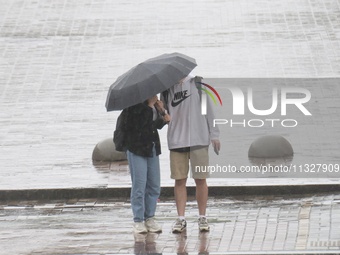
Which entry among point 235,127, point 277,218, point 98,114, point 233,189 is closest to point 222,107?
point 235,127

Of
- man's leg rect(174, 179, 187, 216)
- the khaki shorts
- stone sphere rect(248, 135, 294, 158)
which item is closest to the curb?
stone sphere rect(248, 135, 294, 158)

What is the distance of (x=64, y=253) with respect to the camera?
33.4 ft

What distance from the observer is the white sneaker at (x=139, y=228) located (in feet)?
36.1

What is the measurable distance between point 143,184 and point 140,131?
20.6 inches

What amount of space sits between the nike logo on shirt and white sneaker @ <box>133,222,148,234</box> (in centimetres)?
122

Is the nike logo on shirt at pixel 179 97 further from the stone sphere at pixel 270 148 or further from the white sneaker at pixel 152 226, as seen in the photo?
the stone sphere at pixel 270 148

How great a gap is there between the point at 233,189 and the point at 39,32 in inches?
437

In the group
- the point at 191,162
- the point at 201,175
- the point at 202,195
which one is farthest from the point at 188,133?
the point at 202,195

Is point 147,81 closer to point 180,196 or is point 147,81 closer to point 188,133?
point 188,133

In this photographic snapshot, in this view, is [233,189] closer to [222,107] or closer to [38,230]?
[38,230]

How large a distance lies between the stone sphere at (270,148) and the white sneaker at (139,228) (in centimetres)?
426

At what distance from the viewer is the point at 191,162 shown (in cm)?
1100

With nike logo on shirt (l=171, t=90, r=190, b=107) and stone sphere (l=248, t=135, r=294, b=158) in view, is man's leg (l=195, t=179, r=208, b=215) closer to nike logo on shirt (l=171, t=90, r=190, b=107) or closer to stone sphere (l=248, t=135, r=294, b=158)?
nike logo on shirt (l=171, t=90, r=190, b=107)

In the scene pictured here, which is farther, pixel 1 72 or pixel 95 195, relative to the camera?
pixel 1 72
